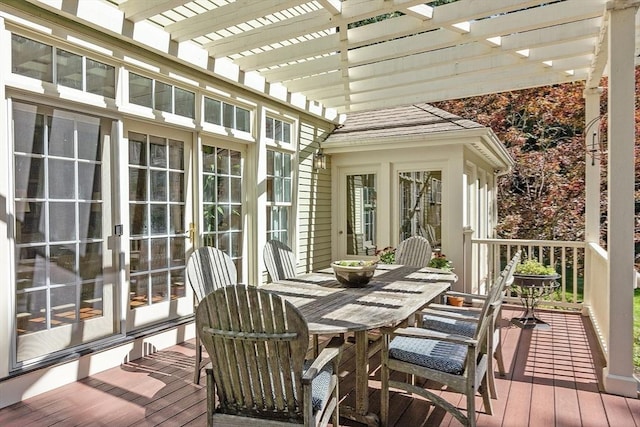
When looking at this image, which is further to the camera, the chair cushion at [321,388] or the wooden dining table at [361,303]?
the wooden dining table at [361,303]

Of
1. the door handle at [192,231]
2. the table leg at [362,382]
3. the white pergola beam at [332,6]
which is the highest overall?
the white pergola beam at [332,6]

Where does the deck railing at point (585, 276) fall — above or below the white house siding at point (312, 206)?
below

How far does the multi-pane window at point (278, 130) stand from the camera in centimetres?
544

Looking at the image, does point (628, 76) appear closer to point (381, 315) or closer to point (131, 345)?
point (381, 315)

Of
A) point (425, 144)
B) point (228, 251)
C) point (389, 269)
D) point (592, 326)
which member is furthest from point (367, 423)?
point (425, 144)

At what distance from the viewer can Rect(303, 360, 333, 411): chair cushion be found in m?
1.99

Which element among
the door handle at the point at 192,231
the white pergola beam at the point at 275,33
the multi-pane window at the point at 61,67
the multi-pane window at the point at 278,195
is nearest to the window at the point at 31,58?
the multi-pane window at the point at 61,67

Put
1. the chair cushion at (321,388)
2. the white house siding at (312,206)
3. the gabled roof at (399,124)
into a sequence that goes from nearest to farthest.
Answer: the chair cushion at (321,388)
the gabled roof at (399,124)
the white house siding at (312,206)

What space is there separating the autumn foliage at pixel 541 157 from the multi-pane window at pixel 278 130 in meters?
7.66

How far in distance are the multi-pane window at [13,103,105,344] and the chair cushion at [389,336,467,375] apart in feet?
8.11

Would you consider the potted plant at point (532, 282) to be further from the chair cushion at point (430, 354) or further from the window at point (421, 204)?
the chair cushion at point (430, 354)

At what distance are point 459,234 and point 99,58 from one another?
181 inches

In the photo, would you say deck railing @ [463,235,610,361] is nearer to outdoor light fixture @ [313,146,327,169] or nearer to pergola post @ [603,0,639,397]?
pergola post @ [603,0,639,397]

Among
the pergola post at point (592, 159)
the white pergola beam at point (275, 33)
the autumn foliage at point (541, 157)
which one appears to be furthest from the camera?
the autumn foliage at point (541, 157)
